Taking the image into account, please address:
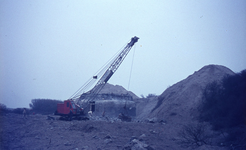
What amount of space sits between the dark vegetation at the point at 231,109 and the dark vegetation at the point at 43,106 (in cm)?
3108

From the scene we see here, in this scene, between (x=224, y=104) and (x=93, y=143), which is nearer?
(x=93, y=143)

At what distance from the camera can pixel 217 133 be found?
1250cm

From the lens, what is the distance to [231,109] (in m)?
12.7

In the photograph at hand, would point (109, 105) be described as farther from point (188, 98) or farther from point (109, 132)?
point (109, 132)

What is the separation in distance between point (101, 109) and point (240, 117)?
1842 cm

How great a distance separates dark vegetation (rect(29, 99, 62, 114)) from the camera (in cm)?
3828

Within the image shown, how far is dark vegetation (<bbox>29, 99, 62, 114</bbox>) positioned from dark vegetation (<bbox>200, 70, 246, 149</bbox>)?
3108 centimetres

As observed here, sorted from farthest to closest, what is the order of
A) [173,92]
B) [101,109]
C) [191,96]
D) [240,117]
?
[173,92]
[101,109]
[191,96]
[240,117]

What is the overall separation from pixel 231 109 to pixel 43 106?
35657 mm

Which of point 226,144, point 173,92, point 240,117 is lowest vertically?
point 226,144

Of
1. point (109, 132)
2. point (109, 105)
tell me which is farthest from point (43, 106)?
point (109, 132)

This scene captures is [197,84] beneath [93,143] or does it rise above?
above

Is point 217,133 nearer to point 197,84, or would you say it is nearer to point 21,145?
point 21,145

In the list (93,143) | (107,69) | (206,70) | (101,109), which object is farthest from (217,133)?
(206,70)
